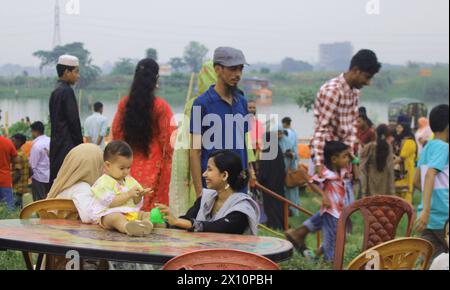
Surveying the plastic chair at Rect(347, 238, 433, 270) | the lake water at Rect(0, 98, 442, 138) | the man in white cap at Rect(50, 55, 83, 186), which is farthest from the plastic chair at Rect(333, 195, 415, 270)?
the lake water at Rect(0, 98, 442, 138)

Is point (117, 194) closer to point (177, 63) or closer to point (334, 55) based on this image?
point (177, 63)

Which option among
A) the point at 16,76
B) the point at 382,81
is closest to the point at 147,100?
the point at 16,76

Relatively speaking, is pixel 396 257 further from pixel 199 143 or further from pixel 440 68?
pixel 440 68

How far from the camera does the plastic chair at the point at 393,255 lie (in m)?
3.02

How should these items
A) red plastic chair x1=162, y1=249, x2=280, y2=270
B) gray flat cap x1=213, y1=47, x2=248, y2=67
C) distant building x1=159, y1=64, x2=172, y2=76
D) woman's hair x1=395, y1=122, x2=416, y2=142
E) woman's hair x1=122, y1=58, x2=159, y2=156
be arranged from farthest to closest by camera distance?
woman's hair x1=395, y1=122, x2=416, y2=142, distant building x1=159, y1=64, x2=172, y2=76, woman's hair x1=122, y1=58, x2=159, y2=156, gray flat cap x1=213, y1=47, x2=248, y2=67, red plastic chair x1=162, y1=249, x2=280, y2=270

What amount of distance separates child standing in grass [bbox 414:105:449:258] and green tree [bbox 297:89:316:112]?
20.2 feet

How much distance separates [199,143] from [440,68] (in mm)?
8873

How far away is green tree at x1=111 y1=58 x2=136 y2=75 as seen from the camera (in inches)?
316

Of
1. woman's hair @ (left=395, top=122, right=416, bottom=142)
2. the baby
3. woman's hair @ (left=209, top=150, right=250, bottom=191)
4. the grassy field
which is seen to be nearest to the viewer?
the baby

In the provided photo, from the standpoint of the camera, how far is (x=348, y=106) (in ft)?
16.9

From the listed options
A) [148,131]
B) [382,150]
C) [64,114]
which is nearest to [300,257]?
[148,131]

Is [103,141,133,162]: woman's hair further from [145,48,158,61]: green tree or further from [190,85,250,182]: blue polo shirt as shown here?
[145,48,158,61]: green tree

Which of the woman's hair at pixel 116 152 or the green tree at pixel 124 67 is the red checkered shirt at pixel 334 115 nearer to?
the woman's hair at pixel 116 152

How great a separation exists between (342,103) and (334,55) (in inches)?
207
